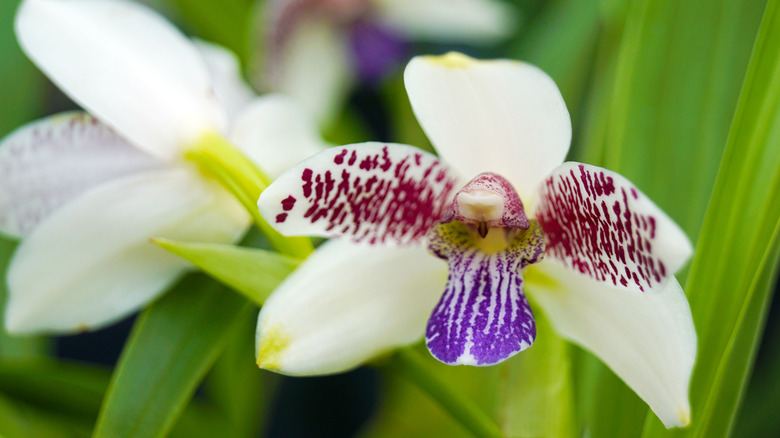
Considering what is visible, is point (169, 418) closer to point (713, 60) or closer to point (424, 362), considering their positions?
point (424, 362)

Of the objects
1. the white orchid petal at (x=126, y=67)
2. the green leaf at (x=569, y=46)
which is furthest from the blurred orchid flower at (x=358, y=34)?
the white orchid petal at (x=126, y=67)

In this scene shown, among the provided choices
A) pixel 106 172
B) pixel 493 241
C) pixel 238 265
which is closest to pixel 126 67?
pixel 106 172

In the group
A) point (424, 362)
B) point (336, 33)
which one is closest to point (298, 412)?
point (336, 33)

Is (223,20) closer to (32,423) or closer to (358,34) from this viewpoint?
(358,34)

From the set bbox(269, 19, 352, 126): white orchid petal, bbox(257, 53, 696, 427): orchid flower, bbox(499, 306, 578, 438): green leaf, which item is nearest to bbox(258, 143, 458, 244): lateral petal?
bbox(257, 53, 696, 427): orchid flower

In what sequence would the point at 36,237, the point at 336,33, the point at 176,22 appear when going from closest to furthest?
the point at 36,237 < the point at 336,33 < the point at 176,22

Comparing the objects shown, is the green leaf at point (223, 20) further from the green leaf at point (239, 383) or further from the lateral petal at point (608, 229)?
the lateral petal at point (608, 229)

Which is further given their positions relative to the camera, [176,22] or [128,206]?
[176,22]

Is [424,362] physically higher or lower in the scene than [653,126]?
lower
